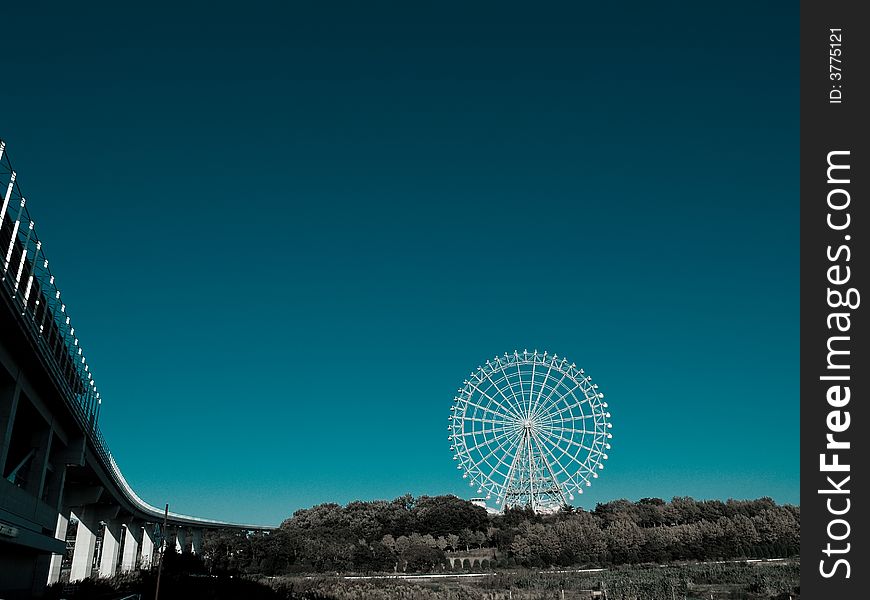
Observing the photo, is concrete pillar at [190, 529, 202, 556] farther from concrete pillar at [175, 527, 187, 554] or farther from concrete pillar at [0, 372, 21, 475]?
concrete pillar at [0, 372, 21, 475]

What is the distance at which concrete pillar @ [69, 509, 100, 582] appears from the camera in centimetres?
4952

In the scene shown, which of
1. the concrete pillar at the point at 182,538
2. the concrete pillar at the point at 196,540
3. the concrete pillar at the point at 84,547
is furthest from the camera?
the concrete pillar at the point at 196,540

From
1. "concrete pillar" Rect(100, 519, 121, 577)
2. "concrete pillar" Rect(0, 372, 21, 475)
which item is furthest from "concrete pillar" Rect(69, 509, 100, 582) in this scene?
"concrete pillar" Rect(0, 372, 21, 475)

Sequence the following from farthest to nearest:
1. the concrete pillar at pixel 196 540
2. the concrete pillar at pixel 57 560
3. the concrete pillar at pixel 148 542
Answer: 1. the concrete pillar at pixel 196 540
2. the concrete pillar at pixel 148 542
3. the concrete pillar at pixel 57 560

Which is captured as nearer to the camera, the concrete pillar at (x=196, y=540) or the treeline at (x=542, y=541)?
the treeline at (x=542, y=541)

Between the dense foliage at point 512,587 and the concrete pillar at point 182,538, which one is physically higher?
the dense foliage at point 512,587

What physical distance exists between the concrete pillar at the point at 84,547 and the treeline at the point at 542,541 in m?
13.4

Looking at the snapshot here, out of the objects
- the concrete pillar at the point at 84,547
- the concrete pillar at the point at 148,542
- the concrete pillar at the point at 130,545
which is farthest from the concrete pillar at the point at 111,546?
the concrete pillar at the point at 148,542

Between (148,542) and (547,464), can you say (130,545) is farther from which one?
(547,464)

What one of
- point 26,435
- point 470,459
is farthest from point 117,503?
point 470,459

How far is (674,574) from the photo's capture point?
51906 millimetres

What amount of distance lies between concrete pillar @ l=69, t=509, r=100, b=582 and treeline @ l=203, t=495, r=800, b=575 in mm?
13405

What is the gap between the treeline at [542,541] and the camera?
67.7 metres

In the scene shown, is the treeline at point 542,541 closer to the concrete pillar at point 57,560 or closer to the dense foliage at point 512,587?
the dense foliage at point 512,587
